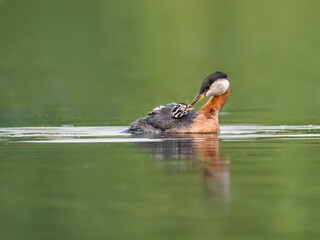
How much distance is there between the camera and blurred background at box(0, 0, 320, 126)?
24516 millimetres

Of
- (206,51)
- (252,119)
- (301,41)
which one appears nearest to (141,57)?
(206,51)

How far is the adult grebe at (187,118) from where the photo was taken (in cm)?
1817

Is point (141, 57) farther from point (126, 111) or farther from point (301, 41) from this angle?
point (126, 111)

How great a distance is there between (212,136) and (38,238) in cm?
849

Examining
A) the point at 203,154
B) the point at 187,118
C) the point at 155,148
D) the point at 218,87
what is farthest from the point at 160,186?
the point at 218,87

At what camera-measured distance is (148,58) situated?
45844 millimetres

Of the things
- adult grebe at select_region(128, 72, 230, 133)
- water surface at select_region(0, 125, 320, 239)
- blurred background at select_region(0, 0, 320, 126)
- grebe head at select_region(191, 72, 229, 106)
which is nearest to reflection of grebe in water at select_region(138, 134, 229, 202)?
water surface at select_region(0, 125, 320, 239)

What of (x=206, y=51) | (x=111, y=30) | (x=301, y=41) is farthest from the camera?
(x=111, y=30)

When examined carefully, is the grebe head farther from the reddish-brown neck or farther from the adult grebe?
the reddish-brown neck

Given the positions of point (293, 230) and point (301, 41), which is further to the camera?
point (301, 41)

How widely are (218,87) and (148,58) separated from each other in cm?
2724

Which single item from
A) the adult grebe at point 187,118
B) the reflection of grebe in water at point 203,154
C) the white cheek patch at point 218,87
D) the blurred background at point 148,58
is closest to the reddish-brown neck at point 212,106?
the adult grebe at point 187,118

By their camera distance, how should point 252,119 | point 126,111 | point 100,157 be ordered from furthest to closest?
1. point 126,111
2. point 252,119
3. point 100,157

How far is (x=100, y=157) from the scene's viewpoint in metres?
14.6
